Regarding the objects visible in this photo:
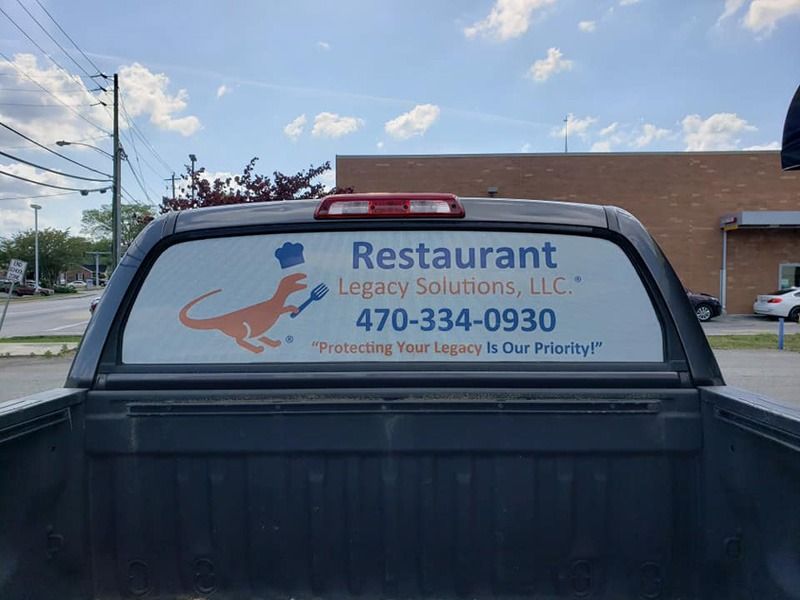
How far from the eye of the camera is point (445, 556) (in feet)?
6.40

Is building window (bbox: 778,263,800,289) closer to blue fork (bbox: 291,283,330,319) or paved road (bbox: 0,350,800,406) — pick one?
paved road (bbox: 0,350,800,406)

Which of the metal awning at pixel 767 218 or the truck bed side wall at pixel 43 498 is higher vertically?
the metal awning at pixel 767 218

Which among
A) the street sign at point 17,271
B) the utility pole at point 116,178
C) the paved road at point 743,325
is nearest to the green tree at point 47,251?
the utility pole at point 116,178

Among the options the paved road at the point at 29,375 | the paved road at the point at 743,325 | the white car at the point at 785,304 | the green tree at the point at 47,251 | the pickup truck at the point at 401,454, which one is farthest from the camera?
the green tree at the point at 47,251

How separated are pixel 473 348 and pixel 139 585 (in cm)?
136

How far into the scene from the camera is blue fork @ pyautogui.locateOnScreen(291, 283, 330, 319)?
2.13 metres

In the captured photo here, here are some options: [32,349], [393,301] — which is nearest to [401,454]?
[393,301]

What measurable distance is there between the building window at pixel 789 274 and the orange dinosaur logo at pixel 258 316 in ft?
109

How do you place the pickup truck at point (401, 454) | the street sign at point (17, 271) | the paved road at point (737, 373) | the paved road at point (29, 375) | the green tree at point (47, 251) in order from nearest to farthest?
1. the pickup truck at point (401, 454)
2. the paved road at point (737, 373)
3. the paved road at point (29, 375)
4. the street sign at point (17, 271)
5. the green tree at point (47, 251)

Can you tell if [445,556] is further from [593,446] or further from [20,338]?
[20,338]

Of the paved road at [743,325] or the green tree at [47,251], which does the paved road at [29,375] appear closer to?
the paved road at [743,325]

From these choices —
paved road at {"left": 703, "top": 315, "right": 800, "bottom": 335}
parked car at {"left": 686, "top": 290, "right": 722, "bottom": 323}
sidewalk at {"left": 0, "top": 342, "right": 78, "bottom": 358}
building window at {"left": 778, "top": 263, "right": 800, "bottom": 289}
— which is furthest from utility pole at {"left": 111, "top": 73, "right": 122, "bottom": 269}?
building window at {"left": 778, "top": 263, "right": 800, "bottom": 289}

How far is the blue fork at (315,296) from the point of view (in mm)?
2127

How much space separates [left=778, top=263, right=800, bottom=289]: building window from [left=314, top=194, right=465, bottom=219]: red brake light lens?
→ 3289 centimetres
